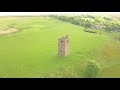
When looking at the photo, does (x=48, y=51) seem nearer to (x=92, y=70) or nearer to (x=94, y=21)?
(x=92, y=70)

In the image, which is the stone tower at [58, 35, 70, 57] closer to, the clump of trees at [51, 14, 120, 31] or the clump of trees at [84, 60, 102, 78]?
the clump of trees at [84, 60, 102, 78]

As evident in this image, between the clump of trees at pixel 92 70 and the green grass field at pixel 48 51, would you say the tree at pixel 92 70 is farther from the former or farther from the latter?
the green grass field at pixel 48 51

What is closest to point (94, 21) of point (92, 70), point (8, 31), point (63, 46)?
point (8, 31)

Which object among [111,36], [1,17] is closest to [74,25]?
[111,36]

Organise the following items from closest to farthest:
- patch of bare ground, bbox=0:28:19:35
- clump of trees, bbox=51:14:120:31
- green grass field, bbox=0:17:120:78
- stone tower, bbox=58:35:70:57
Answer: green grass field, bbox=0:17:120:78 < stone tower, bbox=58:35:70:57 < patch of bare ground, bbox=0:28:19:35 < clump of trees, bbox=51:14:120:31

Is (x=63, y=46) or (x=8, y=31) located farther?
(x=8, y=31)

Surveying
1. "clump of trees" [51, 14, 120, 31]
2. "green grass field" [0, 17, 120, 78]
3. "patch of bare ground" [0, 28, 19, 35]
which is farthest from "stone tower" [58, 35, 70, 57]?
"clump of trees" [51, 14, 120, 31]
